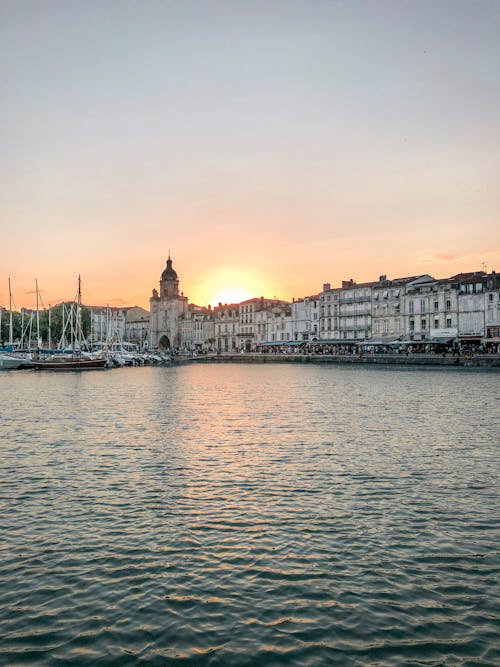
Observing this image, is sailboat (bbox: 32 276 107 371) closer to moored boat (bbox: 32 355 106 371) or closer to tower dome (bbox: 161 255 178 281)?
moored boat (bbox: 32 355 106 371)

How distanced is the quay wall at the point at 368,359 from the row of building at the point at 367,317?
7.97 metres

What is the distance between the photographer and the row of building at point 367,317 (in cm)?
8256

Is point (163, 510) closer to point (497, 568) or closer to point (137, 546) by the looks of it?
point (137, 546)

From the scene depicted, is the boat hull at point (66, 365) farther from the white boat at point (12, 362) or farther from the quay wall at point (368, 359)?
the quay wall at point (368, 359)

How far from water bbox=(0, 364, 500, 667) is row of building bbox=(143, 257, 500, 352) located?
6661cm

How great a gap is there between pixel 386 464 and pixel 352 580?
8129mm

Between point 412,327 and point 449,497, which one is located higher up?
point 412,327

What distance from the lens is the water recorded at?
700 cm

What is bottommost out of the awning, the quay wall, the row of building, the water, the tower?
the water

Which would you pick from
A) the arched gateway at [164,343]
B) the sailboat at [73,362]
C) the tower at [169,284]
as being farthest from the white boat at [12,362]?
the tower at [169,284]

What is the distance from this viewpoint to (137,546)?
32.8ft

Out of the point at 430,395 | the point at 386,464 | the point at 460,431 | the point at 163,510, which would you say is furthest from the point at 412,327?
the point at 163,510

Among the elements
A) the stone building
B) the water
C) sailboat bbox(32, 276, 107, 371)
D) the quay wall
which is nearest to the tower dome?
the stone building

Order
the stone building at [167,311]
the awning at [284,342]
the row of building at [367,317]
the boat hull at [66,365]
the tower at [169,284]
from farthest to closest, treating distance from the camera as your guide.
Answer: the tower at [169,284]
the stone building at [167,311]
the awning at [284,342]
the row of building at [367,317]
the boat hull at [66,365]
